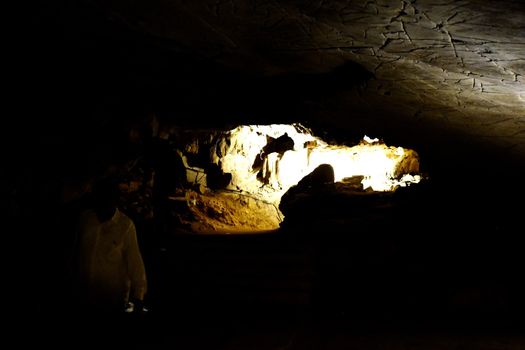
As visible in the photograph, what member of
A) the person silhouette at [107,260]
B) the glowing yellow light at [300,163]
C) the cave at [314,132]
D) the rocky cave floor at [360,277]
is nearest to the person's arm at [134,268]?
the person silhouette at [107,260]

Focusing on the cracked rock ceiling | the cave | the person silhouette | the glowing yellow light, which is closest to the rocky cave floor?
the cave

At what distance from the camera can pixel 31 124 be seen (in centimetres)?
605

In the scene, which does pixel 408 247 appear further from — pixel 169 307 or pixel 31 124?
pixel 31 124

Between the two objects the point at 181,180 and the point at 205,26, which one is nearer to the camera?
the point at 205,26

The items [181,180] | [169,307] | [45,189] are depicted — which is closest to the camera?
[45,189]

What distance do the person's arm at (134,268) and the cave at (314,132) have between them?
0.38 metres

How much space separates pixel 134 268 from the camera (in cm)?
457

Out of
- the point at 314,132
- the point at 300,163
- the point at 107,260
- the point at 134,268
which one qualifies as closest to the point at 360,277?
the point at 314,132

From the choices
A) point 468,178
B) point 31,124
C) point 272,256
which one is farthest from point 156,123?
point 468,178

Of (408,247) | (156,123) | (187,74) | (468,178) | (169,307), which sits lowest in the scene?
(169,307)

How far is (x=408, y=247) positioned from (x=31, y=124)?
21.0 ft

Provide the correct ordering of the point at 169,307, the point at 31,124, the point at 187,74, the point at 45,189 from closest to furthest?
the point at 187,74, the point at 31,124, the point at 45,189, the point at 169,307

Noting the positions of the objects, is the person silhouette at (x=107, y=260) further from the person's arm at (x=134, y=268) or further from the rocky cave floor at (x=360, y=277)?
the rocky cave floor at (x=360, y=277)

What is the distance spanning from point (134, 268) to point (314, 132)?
22.0 ft
